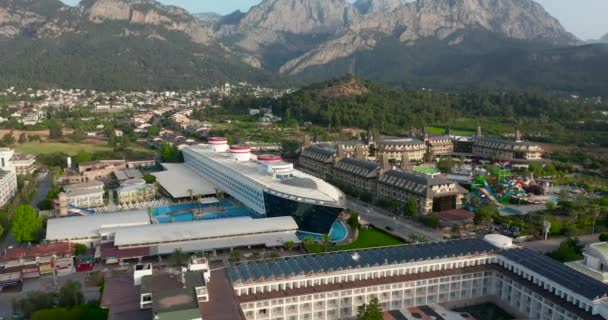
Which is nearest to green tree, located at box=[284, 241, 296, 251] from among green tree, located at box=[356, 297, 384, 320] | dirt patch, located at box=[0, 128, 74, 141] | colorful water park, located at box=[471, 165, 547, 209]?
green tree, located at box=[356, 297, 384, 320]

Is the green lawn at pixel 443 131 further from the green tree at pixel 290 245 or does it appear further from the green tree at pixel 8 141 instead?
the green tree at pixel 8 141

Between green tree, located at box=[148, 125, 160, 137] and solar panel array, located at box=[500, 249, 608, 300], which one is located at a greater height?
green tree, located at box=[148, 125, 160, 137]

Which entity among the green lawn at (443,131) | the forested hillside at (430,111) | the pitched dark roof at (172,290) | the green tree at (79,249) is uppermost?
the forested hillside at (430,111)

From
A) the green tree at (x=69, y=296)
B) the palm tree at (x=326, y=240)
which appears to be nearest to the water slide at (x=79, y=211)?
the green tree at (x=69, y=296)

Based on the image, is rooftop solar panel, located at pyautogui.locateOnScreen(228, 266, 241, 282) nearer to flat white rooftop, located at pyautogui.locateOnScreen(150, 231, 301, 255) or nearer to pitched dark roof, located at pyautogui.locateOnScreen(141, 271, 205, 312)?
pitched dark roof, located at pyautogui.locateOnScreen(141, 271, 205, 312)

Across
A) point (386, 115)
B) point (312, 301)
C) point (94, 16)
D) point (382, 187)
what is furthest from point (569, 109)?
point (94, 16)

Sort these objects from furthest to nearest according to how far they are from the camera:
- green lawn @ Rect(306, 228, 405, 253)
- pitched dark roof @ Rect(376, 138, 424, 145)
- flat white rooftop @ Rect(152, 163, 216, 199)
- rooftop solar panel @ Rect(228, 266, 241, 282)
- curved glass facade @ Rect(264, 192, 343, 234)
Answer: pitched dark roof @ Rect(376, 138, 424, 145) < flat white rooftop @ Rect(152, 163, 216, 199) < curved glass facade @ Rect(264, 192, 343, 234) < green lawn @ Rect(306, 228, 405, 253) < rooftop solar panel @ Rect(228, 266, 241, 282)
